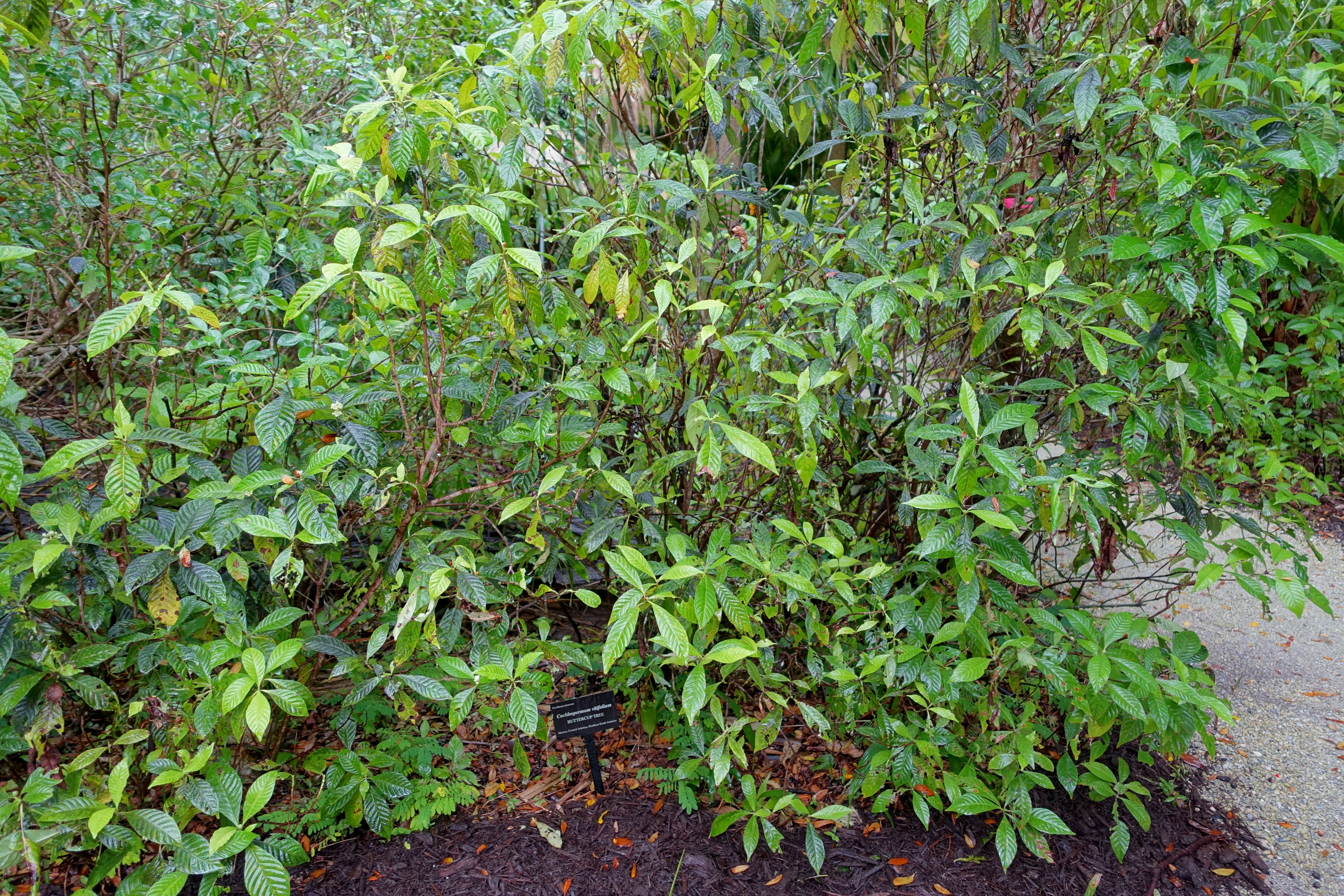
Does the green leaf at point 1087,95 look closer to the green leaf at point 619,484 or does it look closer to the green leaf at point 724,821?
the green leaf at point 619,484

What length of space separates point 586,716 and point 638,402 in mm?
846

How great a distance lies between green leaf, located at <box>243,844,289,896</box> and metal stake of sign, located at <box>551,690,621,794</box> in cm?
67

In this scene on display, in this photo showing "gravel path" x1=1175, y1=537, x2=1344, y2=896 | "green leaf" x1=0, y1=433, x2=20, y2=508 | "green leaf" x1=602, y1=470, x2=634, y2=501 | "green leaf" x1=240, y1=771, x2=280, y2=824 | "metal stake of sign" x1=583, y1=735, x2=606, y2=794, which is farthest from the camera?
"gravel path" x1=1175, y1=537, x2=1344, y2=896

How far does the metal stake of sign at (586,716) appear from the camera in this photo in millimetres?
2002

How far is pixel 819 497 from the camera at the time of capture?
2197 millimetres

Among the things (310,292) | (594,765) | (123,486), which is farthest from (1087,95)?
(123,486)

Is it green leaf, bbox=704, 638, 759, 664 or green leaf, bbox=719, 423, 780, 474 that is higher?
green leaf, bbox=719, 423, 780, 474

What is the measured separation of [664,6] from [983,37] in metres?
0.76

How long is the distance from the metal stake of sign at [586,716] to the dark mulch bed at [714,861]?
31 centimetres

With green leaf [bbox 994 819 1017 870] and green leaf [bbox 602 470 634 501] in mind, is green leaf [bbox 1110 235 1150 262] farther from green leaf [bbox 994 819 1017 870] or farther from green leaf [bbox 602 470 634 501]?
green leaf [bbox 994 819 1017 870]

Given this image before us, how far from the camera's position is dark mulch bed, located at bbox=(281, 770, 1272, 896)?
1.96 meters

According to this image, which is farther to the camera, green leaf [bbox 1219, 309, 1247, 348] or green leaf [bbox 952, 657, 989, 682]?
green leaf [bbox 952, 657, 989, 682]

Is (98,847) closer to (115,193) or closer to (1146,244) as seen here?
(115,193)

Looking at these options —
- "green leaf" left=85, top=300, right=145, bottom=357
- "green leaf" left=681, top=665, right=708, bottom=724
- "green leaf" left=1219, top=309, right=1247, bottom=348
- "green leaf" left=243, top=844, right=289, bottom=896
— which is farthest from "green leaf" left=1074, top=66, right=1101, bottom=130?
"green leaf" left=243, top=844, right=289, bottom=896
